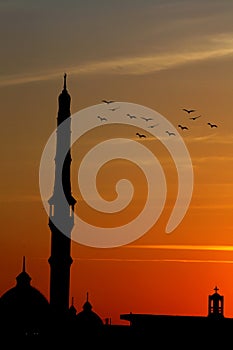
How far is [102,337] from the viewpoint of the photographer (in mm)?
131625

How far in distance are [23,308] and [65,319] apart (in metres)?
4.25

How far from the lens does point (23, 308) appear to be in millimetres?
129625

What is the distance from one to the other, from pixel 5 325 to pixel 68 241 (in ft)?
29.8

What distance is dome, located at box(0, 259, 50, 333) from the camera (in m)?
129

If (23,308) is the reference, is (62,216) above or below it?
above

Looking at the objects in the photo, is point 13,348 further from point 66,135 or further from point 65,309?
point 66,135

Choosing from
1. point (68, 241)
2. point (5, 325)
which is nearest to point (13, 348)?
point (5, 325)

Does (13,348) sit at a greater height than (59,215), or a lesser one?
lesser

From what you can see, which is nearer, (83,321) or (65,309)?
(65,309)

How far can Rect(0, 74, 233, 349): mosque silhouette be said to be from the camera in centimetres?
12475

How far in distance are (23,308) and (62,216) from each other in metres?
Answer: 7.77

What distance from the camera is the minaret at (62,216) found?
12450 cm

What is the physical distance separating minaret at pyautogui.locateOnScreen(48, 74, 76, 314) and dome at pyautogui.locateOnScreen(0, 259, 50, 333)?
146 inches

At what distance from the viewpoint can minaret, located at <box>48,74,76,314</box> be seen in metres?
124
